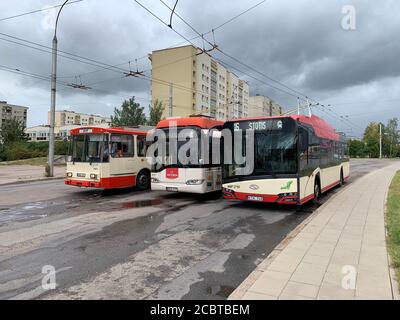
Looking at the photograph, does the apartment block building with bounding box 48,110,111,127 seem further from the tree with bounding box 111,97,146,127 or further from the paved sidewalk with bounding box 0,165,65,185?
the paved sidewalk with bounding box 0,165,65,185

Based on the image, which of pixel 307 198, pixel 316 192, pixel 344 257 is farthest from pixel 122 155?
pixel 344 257

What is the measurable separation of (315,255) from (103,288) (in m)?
3.41

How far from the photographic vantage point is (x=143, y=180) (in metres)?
15.2

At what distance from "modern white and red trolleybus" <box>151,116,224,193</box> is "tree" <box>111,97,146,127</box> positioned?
19.6 metres

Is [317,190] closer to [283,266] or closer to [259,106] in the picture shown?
[283,266]

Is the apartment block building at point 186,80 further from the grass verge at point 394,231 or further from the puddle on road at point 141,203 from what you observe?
the grass verge at point 394,231

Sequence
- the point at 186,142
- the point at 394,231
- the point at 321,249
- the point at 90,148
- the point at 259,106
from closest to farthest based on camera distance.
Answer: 1. the point at 321,249
2. the point at 394,231
3. the point at 186,142
4. the point at 90,148
5. the point at 259,106

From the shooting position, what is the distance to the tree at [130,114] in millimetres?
31547

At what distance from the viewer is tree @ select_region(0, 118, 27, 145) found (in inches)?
2122

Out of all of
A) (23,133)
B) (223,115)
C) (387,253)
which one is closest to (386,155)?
(223,115)

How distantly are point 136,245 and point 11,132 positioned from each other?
5584 cm

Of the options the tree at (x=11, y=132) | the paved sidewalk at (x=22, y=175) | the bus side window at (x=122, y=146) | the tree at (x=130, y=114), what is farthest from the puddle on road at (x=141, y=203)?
the tree at (x=11, y=132)

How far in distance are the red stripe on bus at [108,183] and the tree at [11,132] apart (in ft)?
155
